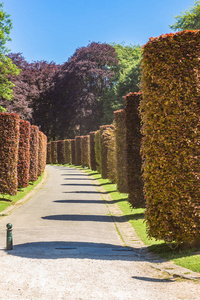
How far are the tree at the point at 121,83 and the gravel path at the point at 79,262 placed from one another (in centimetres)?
3416

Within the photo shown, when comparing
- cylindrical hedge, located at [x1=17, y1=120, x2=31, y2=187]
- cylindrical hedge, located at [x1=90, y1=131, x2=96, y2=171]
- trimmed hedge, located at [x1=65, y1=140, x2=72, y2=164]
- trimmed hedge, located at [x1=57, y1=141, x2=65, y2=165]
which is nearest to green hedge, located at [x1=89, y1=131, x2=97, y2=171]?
cylindrical hedge, located at [x1=90, y1=131, x2=96, y2=171]

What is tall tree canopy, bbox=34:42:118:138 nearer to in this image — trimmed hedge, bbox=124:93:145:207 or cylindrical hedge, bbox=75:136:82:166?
cylindrical hedge, bbox=75:136:82:166

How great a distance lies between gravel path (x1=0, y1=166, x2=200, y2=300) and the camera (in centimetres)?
642

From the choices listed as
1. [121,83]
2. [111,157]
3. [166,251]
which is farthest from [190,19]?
[166,251]

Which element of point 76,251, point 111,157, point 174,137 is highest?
point 174,137

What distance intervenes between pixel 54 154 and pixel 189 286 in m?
54.4

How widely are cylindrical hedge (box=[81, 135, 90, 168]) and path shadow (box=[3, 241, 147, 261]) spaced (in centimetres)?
3617

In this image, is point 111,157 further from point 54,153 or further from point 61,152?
point 54,153

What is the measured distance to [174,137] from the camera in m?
9.38

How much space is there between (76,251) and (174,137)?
3.56m

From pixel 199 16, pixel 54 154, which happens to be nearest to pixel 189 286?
pixel 199 16

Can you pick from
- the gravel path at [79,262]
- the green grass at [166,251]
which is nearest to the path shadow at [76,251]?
the gravel path at [79,262]

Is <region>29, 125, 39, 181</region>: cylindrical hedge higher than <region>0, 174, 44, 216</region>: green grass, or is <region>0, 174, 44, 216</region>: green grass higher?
<region>29, 125, 39, 181</region>: cylindrical hedge

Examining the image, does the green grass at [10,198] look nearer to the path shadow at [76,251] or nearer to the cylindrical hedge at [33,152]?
the cylindrical hedge at [33,152]
